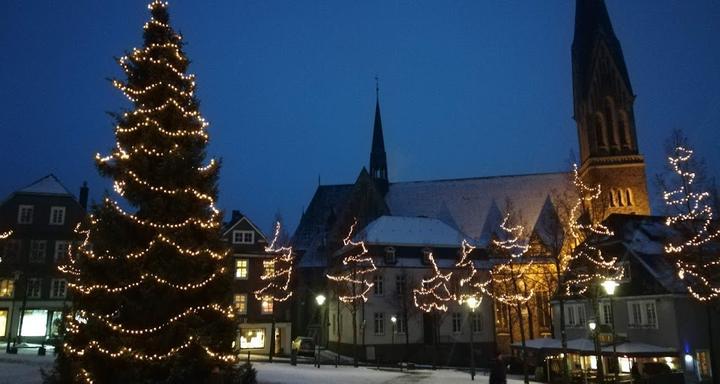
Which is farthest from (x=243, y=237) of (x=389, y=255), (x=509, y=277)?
(x=509, y=277)

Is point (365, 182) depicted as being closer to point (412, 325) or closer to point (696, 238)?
point (412, 325)

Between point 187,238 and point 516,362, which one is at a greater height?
point 187,238

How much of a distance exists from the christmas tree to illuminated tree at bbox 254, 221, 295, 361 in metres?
26.4

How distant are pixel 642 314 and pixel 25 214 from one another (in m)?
44.0

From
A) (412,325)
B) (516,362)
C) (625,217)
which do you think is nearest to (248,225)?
(412,325)

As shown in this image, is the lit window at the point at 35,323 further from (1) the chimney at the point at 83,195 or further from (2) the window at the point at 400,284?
(2) the window at the point at 400,284

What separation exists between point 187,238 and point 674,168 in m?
26.4

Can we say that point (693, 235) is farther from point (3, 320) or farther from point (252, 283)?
point (3, 320)

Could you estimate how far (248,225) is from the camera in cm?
4584

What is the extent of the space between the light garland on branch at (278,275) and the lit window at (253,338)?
9.58ft

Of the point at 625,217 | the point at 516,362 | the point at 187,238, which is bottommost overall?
the point at 516,362

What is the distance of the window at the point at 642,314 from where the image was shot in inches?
1276

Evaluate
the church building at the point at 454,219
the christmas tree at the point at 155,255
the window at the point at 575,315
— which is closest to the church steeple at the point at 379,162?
the church building at the point at 454,219

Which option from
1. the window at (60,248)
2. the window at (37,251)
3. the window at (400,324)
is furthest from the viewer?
the window at (400,324)
